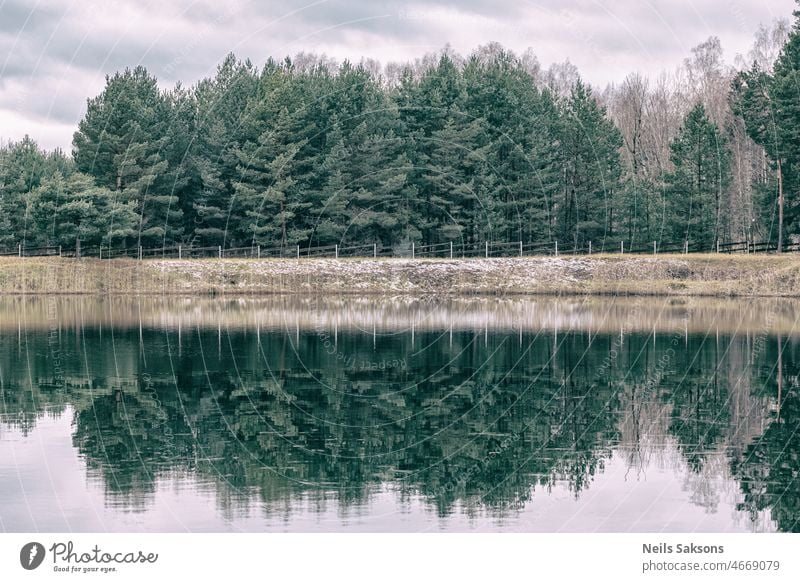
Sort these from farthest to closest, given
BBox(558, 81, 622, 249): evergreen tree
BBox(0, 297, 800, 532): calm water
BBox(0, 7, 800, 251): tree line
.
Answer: BBox(558, 81, 622, 249): evergreen tree, BBox(0, 7, 800, 251): tree line, BBox(0, 297, 800, 532): calm water

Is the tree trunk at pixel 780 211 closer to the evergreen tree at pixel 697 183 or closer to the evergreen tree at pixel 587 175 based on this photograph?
the evergreen tree at pixel 697 183

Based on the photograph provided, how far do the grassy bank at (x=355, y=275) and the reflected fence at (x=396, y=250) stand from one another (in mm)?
3271

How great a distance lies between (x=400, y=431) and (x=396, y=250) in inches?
2841

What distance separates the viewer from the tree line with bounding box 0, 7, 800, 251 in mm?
91312

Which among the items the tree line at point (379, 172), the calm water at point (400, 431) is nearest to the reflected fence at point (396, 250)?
the tree line at point (379, 172)

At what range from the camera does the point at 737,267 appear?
8206 cm

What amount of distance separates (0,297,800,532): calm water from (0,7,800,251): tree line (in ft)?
141

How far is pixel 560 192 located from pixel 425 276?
882 inches

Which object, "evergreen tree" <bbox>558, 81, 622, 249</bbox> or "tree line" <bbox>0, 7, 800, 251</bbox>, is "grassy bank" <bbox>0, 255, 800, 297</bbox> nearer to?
"tree line" <bbox>0, 7, 800, 251</bbox>

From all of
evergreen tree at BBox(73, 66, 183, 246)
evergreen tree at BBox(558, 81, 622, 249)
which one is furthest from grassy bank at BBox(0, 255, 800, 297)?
evergreen tree at BBox(558, 81, 622, 249)

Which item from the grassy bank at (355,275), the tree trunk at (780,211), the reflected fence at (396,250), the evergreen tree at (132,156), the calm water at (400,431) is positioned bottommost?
the calm water at (400,431)

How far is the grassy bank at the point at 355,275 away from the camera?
84.3m

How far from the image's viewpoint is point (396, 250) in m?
98.0

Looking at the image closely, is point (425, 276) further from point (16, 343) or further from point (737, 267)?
point (16, 343)
